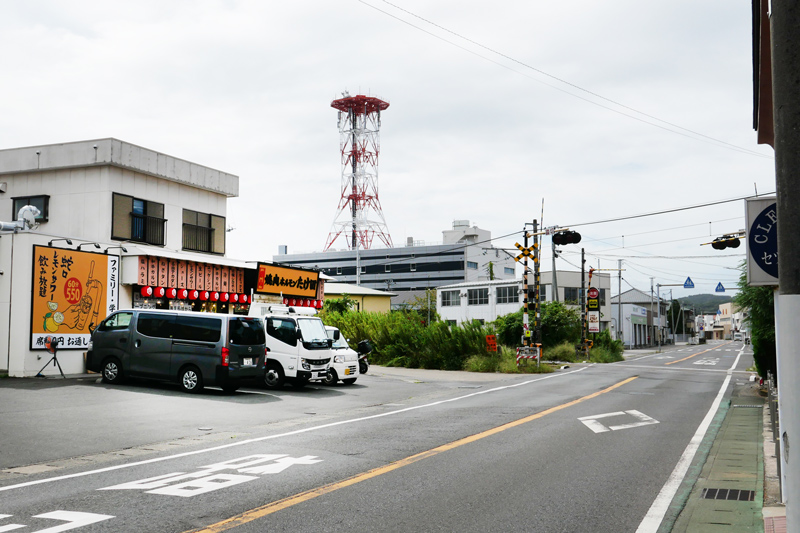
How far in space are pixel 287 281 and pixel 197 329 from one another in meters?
12.4

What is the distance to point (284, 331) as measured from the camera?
20.6 metres

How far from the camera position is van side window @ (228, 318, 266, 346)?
18.1 metres

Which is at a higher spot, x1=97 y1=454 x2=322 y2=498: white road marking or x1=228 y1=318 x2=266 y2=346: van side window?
x1=228 y1=318 x2=266 y2=346: van side window

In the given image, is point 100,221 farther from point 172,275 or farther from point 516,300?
point 516,300

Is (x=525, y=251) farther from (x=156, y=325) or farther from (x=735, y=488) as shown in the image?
(x=735, y=488)

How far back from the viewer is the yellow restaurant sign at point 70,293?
1981cm

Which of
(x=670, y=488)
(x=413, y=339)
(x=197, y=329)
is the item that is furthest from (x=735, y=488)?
(x=413, y=339)

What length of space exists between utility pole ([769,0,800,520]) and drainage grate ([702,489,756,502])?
457 centimetres

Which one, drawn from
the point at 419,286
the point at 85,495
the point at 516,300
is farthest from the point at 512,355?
the point at 419,286

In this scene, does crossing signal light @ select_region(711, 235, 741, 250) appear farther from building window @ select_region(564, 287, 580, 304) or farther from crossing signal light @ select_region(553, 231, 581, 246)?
building window @ select_region(564, 287, 580, 304)

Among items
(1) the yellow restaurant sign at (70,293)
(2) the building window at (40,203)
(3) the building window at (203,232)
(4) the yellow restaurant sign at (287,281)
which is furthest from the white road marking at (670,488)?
(2) the building window at (40,203)

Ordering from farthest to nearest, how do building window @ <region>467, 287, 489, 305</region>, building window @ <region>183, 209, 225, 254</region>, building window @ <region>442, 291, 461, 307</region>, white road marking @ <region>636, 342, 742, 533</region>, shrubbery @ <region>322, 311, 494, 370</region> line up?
1. building window @ <region>442, 291, 461, 307</region>
2. building window @ <region>467, 287, 489, 305</region>
3. shrubbery @ <region>322, 311, 494, 370</region>
4. building window @ <region>183, 209, 225, 254</region>
5. white road marking @ <region>636, 342, 742, 533</region>

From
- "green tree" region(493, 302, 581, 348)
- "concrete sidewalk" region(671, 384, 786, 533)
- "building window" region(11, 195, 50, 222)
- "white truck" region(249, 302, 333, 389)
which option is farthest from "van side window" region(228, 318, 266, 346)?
"green tree" region(493, 302, 581, 348)

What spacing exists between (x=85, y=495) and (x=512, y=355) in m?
26.9
